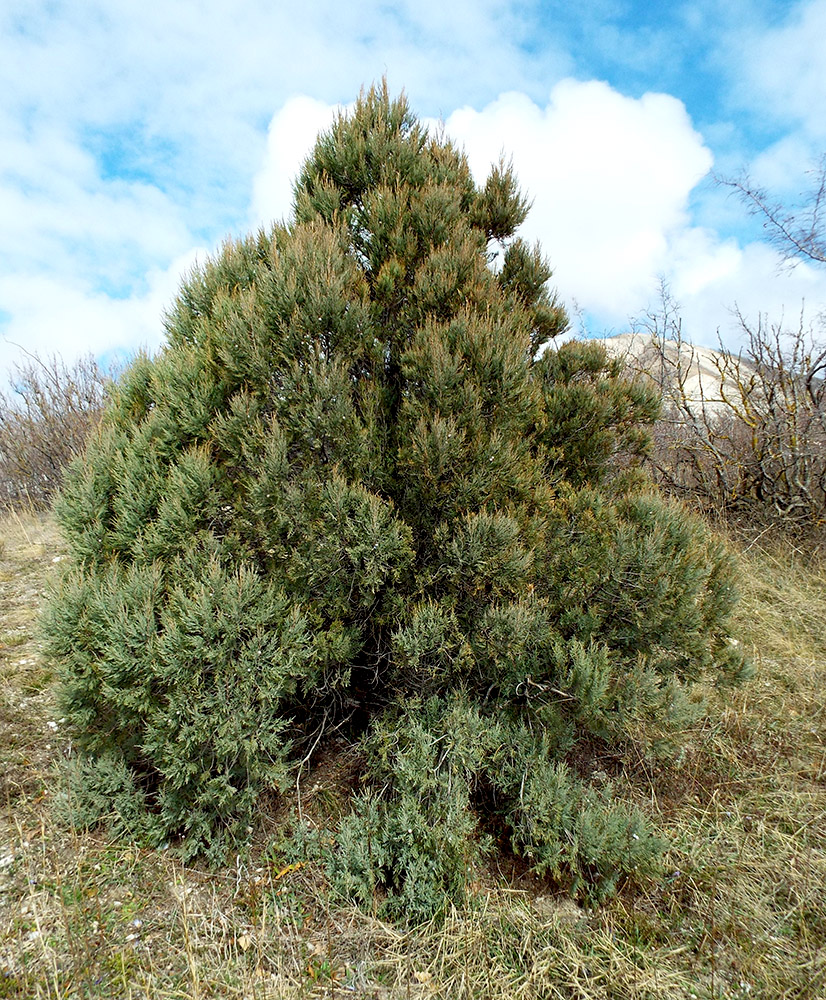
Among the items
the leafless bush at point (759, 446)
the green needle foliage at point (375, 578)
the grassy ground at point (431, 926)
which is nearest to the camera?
the grassy ground at point (431, 926)

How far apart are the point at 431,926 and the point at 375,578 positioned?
148cm

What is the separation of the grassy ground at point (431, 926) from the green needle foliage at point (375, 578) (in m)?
0.16

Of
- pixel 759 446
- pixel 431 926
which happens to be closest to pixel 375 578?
pixel 431 926

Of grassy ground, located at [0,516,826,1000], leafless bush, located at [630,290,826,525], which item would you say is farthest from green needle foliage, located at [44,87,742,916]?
leafless bush, located at [630,290,826,525]

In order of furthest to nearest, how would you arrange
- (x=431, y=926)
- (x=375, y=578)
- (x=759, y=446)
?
(x=759, y=446) < (x=375, y=578) < (x=431, y=926)

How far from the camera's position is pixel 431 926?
2.41 m

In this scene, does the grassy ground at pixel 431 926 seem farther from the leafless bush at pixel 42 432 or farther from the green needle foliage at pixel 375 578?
the leafless bush at pixel 42 432

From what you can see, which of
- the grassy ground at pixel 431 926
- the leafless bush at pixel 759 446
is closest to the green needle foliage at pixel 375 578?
the grassy ground at pixel 431 926

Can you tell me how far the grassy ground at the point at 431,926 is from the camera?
7.09ft

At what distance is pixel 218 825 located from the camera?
108 inches

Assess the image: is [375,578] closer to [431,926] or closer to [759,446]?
[431,926]

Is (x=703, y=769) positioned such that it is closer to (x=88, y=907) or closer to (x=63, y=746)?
(x=88, y=907)

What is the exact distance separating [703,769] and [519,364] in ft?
8.79

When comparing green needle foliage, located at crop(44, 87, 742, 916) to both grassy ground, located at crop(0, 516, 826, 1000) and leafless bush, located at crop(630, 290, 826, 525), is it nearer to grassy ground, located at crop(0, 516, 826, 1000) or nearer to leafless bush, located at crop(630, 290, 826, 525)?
grassy ground, located at crop(0, 516, 826, 1000)
